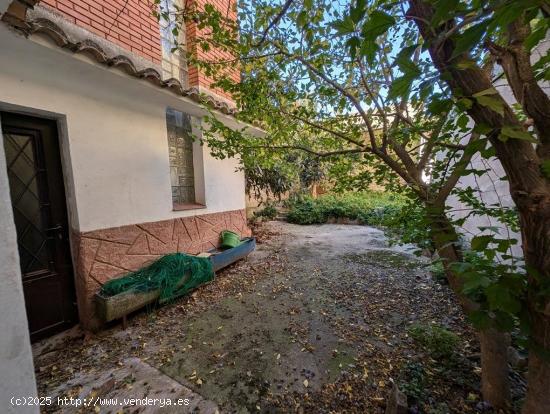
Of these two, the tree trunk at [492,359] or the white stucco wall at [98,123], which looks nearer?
the tree trunk at [492,359]

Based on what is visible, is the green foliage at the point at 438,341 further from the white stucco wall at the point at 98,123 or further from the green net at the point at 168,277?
the white stucco wall at the point at 98,123

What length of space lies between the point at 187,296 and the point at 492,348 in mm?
3443

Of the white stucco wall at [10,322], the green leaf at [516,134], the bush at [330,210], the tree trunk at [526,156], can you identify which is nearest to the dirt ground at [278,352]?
the white stucco wall at [10,322]

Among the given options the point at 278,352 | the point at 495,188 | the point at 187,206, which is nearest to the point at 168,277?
the point at 187,206

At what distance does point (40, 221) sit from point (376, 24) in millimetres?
3590

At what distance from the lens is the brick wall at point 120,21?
2.92 m

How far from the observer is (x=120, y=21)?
3398mm

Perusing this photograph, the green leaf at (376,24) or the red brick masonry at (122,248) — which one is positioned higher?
the green leaf at (376,24)

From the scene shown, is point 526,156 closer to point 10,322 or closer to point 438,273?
point 10,322

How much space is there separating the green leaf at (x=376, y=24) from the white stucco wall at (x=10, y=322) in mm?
1459

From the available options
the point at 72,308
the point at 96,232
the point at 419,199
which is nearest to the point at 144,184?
the point at 96,232

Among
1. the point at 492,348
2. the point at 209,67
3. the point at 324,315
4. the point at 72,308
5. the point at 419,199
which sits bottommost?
the point at 324,315

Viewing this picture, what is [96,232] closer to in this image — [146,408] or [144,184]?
[144,184]

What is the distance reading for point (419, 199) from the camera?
187cm
